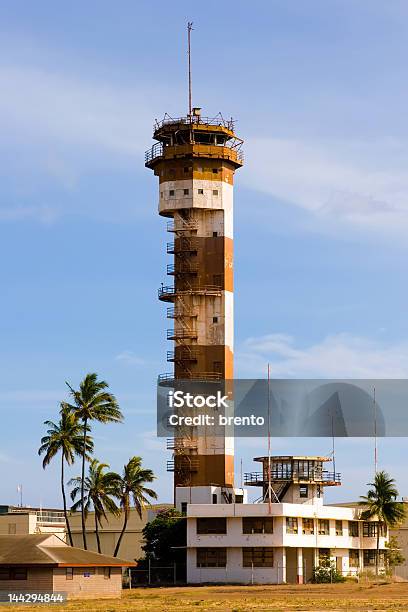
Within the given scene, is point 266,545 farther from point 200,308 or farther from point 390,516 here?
point 200,308

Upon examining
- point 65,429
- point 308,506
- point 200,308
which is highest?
point 200,308

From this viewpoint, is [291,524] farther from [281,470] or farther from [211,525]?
[281,470]

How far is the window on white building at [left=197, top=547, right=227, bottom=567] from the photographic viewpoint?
11506 centimetres

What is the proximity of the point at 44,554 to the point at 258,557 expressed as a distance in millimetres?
29971

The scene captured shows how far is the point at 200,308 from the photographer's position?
438 ft

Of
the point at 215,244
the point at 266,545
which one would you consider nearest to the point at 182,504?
the point at 266,545

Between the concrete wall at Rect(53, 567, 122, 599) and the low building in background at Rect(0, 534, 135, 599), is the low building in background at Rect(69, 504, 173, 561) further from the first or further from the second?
the low building in background at Rect(0, 534, 135, 599)

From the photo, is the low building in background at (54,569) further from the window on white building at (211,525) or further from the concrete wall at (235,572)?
the window on white building at (211,525)

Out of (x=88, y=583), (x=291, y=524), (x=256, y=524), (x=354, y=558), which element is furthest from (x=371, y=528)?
(x=88, y=583)

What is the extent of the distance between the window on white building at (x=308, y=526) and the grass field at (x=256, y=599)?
10366 mm

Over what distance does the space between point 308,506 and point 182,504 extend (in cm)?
1489

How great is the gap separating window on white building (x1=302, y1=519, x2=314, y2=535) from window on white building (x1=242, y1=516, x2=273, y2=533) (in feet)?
16.4

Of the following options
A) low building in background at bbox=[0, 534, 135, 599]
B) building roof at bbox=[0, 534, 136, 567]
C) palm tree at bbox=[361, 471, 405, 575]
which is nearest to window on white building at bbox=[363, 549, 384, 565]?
palm tree at bbox=[361, 471, 405, 575]

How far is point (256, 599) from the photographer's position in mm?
91188
